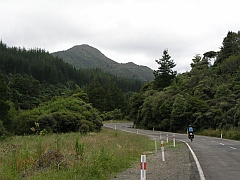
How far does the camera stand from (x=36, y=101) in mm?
91812

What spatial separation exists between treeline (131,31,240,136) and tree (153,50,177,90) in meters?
1.96

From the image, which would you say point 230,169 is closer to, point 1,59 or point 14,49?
point 1,59

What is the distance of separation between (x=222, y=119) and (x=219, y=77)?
18954 millimetres

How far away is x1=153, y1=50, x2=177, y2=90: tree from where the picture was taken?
268 ft

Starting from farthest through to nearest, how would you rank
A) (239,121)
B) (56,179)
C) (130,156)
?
(239,121) → (130,156) → (56,179)

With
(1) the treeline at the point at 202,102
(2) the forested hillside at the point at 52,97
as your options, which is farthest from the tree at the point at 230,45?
(2) the forested hillside at the point at 52,97

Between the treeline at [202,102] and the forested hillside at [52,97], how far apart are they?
13.8m

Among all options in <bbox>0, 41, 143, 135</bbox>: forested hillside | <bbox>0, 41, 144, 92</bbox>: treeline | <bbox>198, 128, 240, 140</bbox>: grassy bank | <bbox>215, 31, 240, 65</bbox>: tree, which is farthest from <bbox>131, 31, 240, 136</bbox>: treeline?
<bbox>0, 41, 144, 92</bbox>: treeline

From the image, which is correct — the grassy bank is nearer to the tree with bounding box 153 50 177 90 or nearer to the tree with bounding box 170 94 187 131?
the tree with bounding box 170 94 187 131

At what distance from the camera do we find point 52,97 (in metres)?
79.6

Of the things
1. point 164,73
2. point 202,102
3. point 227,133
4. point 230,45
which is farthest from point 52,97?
point 227,133

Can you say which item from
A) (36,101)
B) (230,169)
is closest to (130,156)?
(230,169)

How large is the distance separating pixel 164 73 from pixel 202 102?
2876cm

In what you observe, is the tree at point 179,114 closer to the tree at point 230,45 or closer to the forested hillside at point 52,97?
the forested hillside at point 52,97
